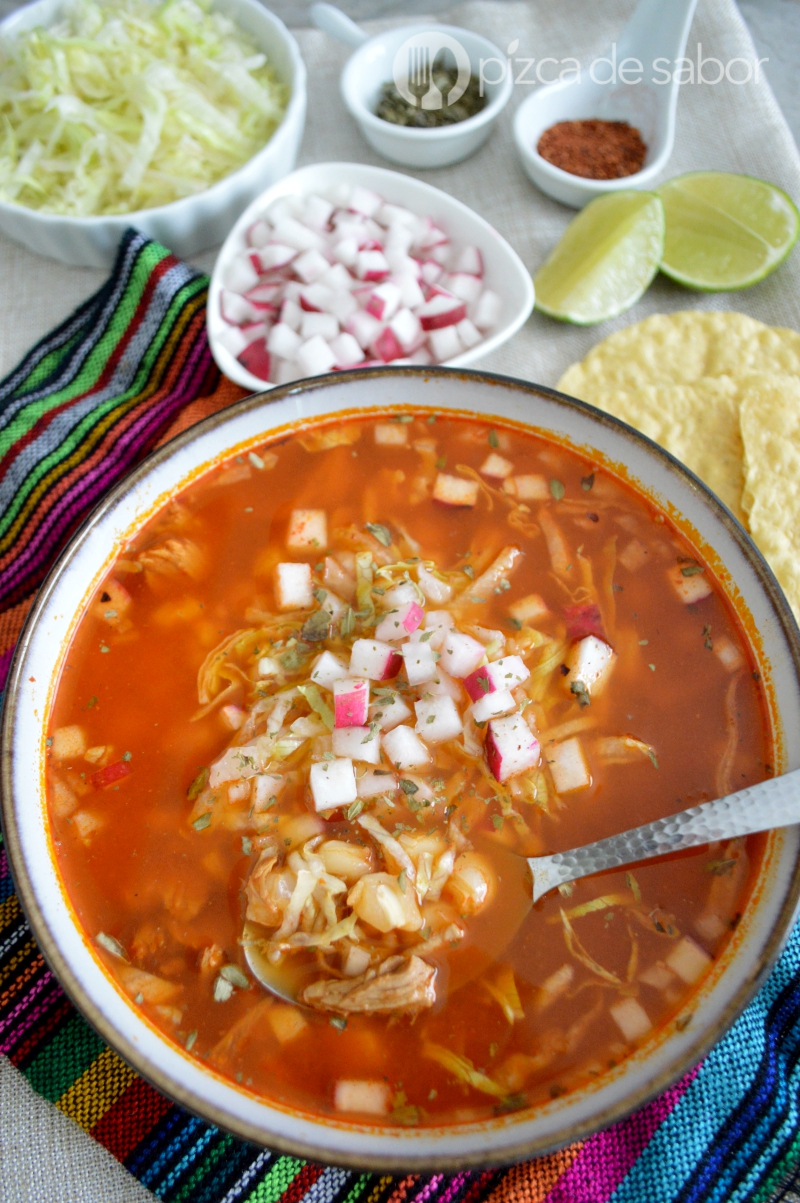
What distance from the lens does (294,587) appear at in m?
2.39

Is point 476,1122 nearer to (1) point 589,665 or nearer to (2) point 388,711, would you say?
(2) point 388,711

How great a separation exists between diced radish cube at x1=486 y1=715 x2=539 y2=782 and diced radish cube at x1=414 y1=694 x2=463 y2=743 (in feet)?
0.30

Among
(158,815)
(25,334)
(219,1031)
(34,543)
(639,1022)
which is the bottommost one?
(639,1022)

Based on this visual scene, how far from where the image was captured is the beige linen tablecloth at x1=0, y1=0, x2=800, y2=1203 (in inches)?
135

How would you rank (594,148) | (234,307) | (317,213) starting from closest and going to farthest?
1. (234,307)
2. (317,213)
3. (594,148)

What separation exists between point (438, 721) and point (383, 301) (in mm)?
1828

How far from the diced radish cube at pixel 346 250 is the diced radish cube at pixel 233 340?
543 mm

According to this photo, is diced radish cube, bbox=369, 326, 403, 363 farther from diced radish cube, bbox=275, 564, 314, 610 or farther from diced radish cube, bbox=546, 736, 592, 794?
diced radish cube, bbox=546, 736, 592, 794

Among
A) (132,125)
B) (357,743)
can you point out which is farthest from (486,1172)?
(132,125)

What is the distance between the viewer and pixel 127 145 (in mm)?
3527

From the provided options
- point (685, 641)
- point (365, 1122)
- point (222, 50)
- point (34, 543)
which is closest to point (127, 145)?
point (222, 50)

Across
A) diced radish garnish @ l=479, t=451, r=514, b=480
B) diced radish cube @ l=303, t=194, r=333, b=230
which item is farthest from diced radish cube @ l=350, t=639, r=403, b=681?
→ diced radish cube @ l=303, t=194, r=333, b=230

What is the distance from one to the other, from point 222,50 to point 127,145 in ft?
2.17

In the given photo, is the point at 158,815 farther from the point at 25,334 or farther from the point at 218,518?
the point at 25,334
